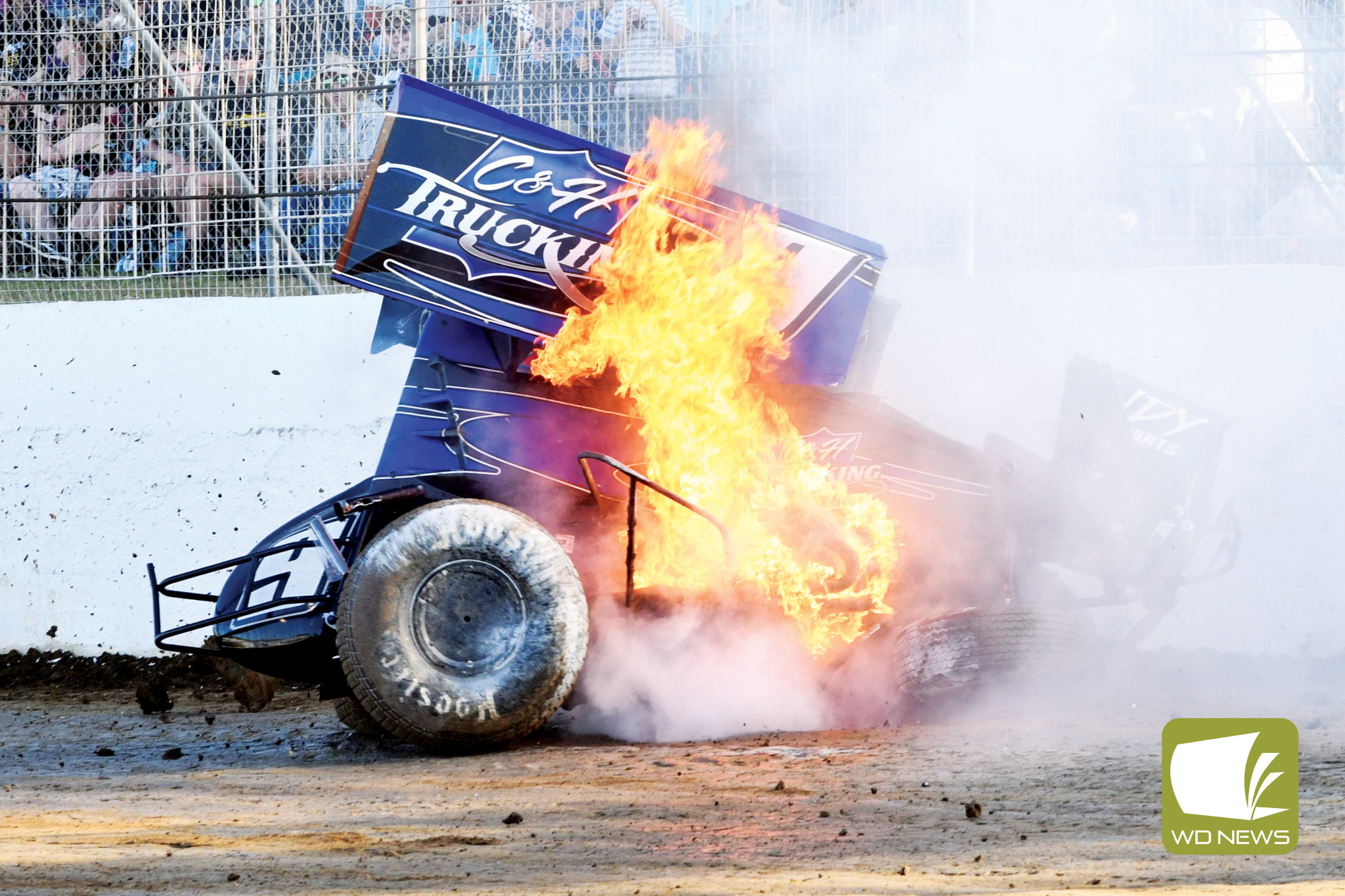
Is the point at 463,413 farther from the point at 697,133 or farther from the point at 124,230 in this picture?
the point at 124,230

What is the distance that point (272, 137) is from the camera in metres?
8.09

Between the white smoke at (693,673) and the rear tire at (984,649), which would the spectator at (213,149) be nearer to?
the white smoke at (693,673)

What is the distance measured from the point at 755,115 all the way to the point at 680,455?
9.99 feet

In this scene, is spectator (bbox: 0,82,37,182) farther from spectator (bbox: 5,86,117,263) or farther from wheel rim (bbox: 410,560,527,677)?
wheel rim (bbox: 410,560,527,677)

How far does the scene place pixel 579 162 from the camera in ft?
17.3

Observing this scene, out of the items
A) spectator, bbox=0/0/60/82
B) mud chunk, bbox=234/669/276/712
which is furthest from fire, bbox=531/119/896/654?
spectator, bbox=0/0/60/82

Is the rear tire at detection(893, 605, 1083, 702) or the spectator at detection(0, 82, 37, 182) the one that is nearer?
the rear tire at detection(893, 605, 1083, 702)

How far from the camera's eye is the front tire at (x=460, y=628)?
4730 millimetres

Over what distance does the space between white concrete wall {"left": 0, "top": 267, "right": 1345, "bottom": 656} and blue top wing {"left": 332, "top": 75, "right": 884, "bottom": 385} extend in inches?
89.9

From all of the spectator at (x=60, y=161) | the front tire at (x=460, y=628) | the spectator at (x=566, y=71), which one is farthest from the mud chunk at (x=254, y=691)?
the spectator at (x=566, y=71)

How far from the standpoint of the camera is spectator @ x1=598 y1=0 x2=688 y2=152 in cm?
764

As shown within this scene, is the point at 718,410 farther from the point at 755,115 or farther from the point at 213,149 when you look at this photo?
the point at 213,149

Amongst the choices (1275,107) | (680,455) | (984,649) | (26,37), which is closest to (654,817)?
(984,649)

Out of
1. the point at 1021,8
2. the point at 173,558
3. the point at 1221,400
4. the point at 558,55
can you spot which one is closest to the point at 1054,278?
the point at 1221,400
